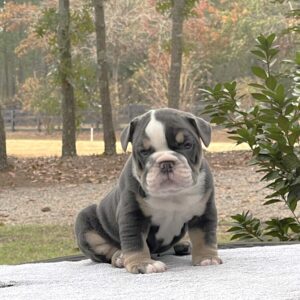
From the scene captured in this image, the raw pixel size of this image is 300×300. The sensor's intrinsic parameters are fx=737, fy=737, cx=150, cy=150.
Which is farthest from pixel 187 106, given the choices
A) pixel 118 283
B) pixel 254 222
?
pixel 118 283

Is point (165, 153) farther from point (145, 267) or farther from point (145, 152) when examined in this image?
point (145, 267)

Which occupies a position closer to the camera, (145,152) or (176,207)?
(145,152)

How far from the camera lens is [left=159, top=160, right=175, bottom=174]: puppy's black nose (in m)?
2.20

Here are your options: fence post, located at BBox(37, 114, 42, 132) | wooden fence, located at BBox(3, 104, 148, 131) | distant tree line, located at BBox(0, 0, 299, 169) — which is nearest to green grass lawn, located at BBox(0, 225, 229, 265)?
distant tree line, located at BBox(0, 0, 299, 169)

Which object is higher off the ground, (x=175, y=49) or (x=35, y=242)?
(x=175, y=49)

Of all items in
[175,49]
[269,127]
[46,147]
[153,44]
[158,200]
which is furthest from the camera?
[153,44]

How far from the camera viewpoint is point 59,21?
14602 millimetres

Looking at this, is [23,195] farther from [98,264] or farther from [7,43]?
[7,43]

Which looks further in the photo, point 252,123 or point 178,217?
point 252,123

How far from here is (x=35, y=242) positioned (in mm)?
7262

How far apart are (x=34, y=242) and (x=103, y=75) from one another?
30.0 feet

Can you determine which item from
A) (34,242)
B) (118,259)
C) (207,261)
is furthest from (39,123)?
(207,261)

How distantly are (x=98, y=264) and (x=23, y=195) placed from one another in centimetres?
846

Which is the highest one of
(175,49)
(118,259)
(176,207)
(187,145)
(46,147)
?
(175,49)
